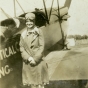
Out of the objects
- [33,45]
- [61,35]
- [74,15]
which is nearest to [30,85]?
[33,45]

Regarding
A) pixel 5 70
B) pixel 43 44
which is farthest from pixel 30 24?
pixel 5 70

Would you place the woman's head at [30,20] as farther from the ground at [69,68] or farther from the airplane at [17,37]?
→ the ground at [69,68]

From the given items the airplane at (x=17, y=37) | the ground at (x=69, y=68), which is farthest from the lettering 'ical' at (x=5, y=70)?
the ground at (x=69, y=68)

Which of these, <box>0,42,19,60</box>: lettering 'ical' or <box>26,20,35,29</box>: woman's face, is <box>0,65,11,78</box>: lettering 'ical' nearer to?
<box>0,42,19,60</box>: lettering 'ical'

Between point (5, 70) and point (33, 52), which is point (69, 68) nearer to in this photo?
point (33, 52)

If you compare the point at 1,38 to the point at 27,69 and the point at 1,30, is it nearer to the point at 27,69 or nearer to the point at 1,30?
the point at 1,30

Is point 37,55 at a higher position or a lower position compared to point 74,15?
lower
